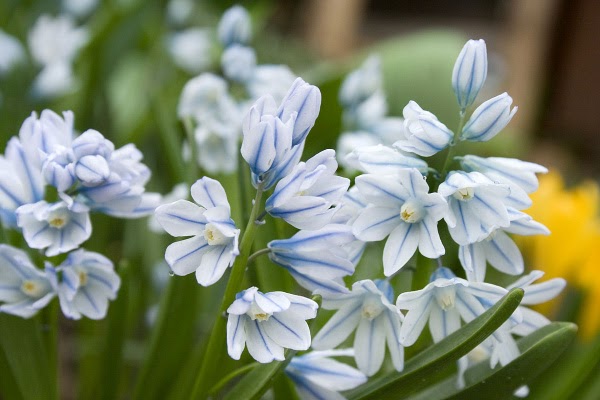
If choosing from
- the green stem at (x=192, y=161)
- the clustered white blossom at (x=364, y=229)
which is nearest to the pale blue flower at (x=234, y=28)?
the green stem at (x=192, y=161)

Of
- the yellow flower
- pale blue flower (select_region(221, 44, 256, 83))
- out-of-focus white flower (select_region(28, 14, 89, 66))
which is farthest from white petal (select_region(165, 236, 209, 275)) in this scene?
out-of-focus white flower (select_region(28, 14, 89, 66))

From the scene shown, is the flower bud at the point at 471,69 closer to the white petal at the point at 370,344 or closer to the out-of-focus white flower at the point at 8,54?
the white petal at the point at 370,344

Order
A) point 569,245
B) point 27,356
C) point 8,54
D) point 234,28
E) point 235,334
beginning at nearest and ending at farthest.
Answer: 1. point 235,334
2. point 27,356
3. point 234,28
4. point 569,245
5. point 8,54

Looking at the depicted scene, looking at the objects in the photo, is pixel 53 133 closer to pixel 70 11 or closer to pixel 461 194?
pixel 461 194

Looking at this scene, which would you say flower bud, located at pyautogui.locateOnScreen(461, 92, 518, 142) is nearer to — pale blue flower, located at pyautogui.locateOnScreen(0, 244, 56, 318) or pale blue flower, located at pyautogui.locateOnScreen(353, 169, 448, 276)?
pale blue flower, located at pyautogui.locateOnScreen(353, 169, 448, 276)

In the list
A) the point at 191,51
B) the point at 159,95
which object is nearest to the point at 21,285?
the point at 159,95

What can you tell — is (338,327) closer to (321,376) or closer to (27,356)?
(321,376)

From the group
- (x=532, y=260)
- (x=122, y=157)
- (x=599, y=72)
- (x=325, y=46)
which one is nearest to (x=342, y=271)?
(x=122, y=157)
